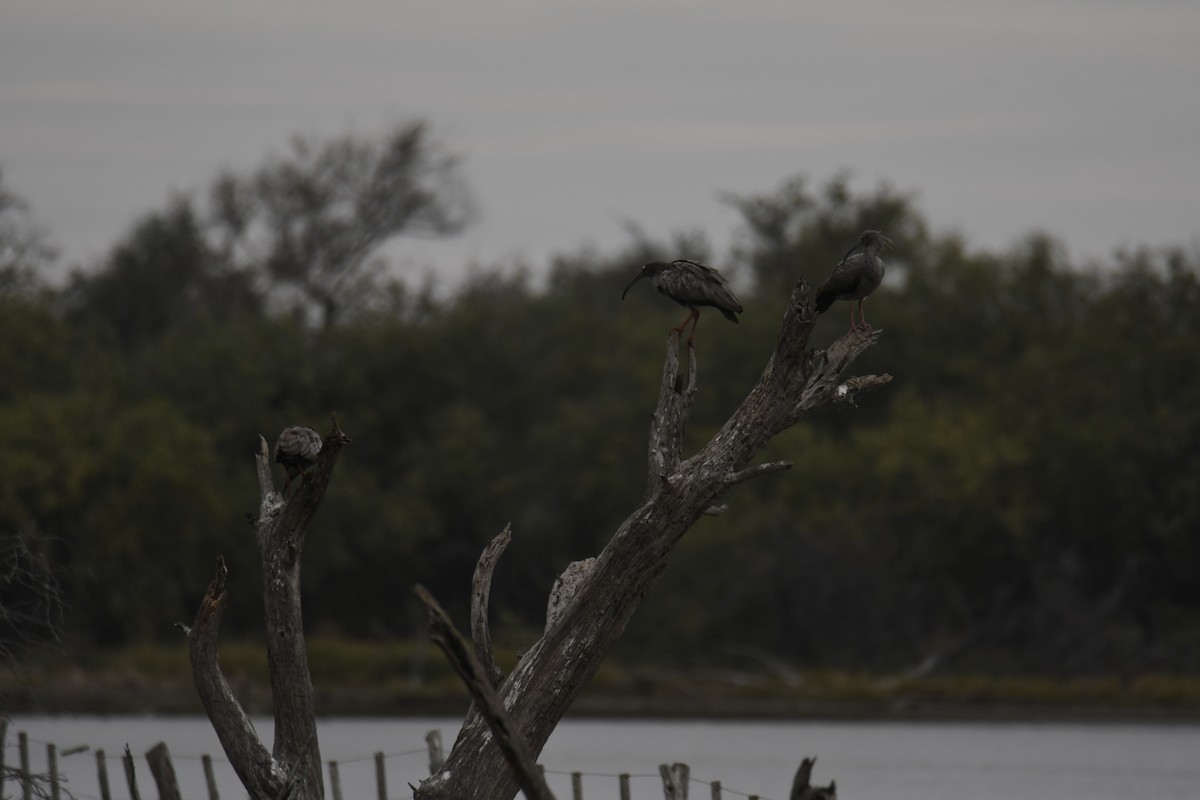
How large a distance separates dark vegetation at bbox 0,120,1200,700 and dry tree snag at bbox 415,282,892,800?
24.9 meters

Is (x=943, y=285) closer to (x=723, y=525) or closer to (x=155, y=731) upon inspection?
(x=723, y=525)

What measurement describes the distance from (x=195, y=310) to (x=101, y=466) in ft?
51.3

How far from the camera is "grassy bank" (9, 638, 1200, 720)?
3666cm

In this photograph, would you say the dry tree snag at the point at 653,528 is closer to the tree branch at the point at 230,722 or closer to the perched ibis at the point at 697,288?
the perched ibis at the point at 697,288

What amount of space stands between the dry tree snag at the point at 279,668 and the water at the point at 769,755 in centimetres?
1000

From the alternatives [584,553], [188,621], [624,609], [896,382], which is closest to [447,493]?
[584,553]

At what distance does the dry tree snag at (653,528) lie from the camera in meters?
12.0

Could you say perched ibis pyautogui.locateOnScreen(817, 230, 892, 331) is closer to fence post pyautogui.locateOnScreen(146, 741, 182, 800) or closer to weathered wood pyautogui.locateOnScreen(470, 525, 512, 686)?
weathered wood pyautogui.locateOnScreen(470, 525, 512, 686)

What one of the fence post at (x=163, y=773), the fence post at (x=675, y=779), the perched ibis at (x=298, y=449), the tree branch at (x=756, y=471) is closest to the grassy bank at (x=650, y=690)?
the fence post at (x=163, y=773)

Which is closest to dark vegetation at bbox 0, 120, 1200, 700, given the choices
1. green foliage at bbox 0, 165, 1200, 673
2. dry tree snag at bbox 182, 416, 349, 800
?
green foliage at bbox 0, 165, 1200, 673

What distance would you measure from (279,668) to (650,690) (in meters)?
26.7

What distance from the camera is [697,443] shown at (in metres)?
43.3

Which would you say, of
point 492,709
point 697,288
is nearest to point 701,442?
point 697,288

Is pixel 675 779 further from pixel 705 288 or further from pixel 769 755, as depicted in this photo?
pixel 769 755
